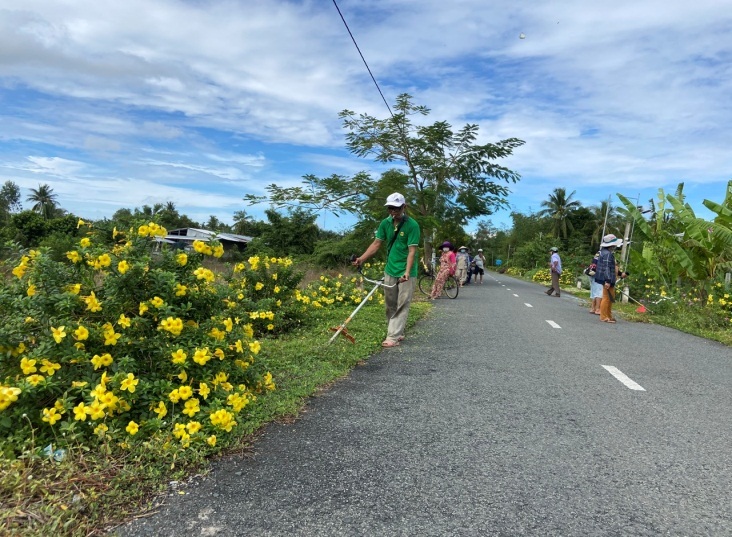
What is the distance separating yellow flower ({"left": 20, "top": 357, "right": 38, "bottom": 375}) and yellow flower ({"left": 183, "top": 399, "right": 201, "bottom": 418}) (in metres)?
0.83

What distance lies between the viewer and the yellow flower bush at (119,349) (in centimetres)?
283

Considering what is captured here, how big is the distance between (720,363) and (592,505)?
5.48 metres

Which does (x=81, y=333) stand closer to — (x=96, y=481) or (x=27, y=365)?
(x=27, y=365)

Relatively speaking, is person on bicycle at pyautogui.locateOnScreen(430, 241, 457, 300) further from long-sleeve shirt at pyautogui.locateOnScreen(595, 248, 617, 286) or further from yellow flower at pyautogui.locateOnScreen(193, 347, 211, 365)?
yellow flower at pyautogui.locateOnScreen(193, 347, 211, 365)

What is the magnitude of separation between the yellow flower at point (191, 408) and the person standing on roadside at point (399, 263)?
3849 mm

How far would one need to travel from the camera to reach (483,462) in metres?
3.08

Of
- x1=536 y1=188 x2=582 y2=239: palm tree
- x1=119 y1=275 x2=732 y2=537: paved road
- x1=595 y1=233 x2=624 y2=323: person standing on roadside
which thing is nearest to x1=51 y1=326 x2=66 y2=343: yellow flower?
x1=119 y1=275 x2=732 y2=537: paved road

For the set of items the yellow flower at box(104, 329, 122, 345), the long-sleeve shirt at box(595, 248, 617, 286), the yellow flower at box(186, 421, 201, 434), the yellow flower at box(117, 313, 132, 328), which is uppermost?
the long-sleeve shirt at box(595, 248, 617, 286)

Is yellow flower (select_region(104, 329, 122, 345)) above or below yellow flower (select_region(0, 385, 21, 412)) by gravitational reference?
above

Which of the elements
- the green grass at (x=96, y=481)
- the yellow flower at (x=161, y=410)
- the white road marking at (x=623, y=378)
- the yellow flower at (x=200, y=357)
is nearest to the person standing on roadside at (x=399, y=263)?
the white road marking at (x=623, y=378)

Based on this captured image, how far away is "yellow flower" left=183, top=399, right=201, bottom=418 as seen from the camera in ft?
A: 9.84

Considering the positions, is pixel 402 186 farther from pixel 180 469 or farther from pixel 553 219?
pixel 553 219

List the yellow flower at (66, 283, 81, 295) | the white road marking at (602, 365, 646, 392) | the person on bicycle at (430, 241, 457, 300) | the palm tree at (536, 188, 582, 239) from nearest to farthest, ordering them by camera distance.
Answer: the yellow flower at (66, 283, 81, 295) → the white road marking at (602, 365, 646, 392) → the person on bicycle at (430, 241, 457, 300) → the palm tree at (536, 188, 582, 239)

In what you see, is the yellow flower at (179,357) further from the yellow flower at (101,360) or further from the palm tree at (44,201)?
the palm tree at (44,201)
